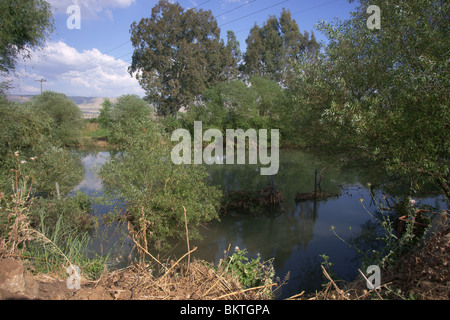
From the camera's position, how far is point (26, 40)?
855 centimetres

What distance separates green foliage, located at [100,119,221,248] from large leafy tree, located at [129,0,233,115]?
82.9ft

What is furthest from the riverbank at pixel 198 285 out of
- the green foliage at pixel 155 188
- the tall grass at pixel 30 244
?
the green foliage at pixel 155 188

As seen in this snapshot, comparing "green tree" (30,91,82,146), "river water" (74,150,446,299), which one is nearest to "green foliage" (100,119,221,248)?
"river water" (74,150,446,299)

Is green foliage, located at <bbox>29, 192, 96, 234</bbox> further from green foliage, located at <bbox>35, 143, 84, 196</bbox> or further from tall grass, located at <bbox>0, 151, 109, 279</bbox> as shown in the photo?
tall grass, located at <bbox>0, 151, 109, 279</bbox>

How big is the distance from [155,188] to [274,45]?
35178 mm

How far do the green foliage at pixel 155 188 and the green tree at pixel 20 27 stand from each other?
4131 mm

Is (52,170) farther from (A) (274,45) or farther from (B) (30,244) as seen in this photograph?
(A) (274,45)

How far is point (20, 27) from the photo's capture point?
8.05 metres

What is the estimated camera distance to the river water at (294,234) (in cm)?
786

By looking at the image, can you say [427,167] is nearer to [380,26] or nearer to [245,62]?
[380,26]

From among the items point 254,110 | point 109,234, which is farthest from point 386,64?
point 254,110

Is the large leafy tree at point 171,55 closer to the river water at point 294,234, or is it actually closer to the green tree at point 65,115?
the green tree at point 65,115

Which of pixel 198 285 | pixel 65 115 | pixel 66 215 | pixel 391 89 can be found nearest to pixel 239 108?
pixel 65 115
